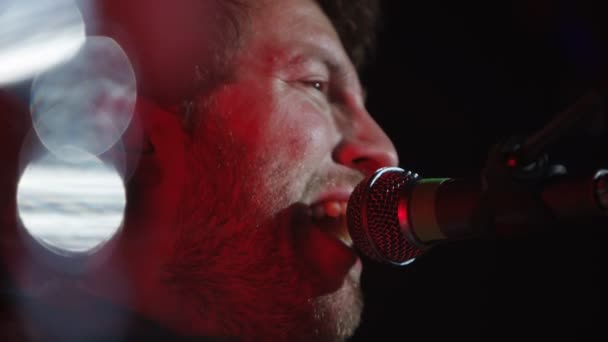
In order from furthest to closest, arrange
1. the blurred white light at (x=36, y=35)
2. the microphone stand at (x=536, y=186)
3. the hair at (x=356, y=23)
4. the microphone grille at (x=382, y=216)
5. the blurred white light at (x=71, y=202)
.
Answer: the hair at (x=356, y=23)
the blurred white light at (x=36, y=35)
the blurred white light at (x=71, y=202)
the microphone grille at (x=382, y=216)
the microphone stand at (x=536, y=186)

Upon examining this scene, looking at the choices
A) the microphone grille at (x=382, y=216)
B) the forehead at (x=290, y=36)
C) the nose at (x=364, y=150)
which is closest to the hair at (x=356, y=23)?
the forehead at (x=290, y=36)

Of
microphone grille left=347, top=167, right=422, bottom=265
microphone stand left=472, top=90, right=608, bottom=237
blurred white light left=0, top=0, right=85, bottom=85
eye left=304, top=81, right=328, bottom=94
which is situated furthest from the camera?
eye left=304, top=81, right=328, bottom=94

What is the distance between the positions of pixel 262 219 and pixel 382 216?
18.4 inches

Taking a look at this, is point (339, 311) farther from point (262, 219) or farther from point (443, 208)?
point (443, 208)

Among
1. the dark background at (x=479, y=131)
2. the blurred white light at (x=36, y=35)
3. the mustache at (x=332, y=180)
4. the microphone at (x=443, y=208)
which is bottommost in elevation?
the dark background at (x=479, y=131)

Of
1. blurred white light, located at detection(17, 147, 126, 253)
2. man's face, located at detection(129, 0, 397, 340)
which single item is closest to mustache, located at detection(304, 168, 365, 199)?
man's face, located at detection(129, 0, 397, 340)

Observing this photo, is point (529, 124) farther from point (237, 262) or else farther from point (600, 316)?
point (237, 262)

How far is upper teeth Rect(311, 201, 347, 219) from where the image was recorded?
1.79m

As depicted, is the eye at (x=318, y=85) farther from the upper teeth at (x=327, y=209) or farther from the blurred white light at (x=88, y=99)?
the blurred white light at (x=88, y=99)

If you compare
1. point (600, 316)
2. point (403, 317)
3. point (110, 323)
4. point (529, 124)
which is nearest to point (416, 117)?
point (529, 124)

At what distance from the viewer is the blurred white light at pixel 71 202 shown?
174 cm

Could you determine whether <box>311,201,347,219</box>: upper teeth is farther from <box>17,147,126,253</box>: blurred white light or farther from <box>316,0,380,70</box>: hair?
<box>316,0,380,70</box>: hair

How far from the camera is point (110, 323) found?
165cm

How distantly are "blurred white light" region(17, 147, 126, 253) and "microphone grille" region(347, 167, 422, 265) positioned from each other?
76cm
